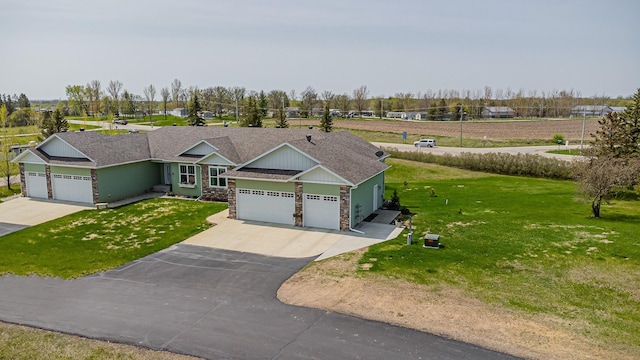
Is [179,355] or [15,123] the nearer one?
[179,355]

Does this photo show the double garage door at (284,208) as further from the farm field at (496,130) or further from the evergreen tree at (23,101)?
the evergreen tree at (23,101)

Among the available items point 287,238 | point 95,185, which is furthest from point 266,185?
point 95,185

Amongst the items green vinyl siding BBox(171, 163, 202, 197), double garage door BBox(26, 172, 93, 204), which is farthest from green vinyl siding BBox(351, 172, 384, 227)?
double garage door BBox(26, 172, 93, 204)

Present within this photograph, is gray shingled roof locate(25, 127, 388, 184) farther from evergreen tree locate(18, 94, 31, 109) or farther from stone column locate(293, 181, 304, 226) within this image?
evergreen tree locate(18, 94, 31, 109)

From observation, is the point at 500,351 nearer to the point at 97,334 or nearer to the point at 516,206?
the point at 97,334

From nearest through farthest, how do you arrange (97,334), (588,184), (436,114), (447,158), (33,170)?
1. (97,334)
2. (588,184)
3. (33,170)
4. (447,158)
5. (436,114)

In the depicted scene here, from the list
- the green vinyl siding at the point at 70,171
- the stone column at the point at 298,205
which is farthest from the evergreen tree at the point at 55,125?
the stone column at the point at 298,205

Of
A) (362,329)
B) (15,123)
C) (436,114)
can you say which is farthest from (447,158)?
(15,123)
